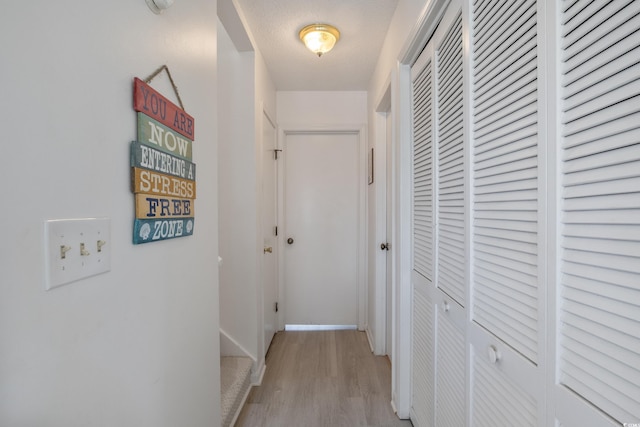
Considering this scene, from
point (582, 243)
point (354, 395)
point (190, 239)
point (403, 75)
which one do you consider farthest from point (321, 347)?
point (582, 243)

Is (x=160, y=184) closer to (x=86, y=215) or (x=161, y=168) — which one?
(x=161, y=168)

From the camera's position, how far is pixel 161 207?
2.81 ft

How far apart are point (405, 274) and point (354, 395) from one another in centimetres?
92

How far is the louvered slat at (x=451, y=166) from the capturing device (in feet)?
3.67

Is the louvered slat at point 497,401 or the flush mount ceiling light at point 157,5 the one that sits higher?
the flush mount ceiling light at point 157,5

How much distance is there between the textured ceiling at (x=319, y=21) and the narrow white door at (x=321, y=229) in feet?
1.82

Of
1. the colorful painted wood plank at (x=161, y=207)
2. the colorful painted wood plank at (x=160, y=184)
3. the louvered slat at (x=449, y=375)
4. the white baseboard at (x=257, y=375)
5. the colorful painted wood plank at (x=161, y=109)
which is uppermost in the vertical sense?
the colorful painted wood plank at (x=161, y=109)

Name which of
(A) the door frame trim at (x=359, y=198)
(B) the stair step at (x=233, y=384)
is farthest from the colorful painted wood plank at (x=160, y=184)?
(A) the door frame trim at (x=359, y=198)

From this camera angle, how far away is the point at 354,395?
Answer: 6.57 ft

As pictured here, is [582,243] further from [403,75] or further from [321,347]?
[321,347]

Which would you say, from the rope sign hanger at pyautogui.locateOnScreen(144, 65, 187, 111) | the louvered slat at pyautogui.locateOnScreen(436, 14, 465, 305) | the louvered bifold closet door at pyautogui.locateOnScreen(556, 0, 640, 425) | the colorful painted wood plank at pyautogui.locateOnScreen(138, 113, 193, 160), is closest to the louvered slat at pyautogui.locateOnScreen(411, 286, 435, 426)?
the louvered slat at pyautogui.locateOnScreen(436, 14, 465, 305)

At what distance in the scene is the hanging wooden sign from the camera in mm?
756

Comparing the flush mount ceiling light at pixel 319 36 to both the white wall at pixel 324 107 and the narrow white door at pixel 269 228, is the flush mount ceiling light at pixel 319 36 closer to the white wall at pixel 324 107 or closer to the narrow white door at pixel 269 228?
the narrow white door at pixel 269 228

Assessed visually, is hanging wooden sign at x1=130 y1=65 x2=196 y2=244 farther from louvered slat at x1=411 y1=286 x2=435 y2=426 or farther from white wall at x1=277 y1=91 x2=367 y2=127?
white wall at x1=277 y1=91 x2=367 y2=127
